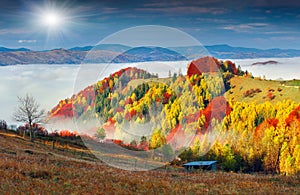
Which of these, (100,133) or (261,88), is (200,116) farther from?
(261,88)

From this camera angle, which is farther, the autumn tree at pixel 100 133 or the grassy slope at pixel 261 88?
the grassy slope at pixel 261 88

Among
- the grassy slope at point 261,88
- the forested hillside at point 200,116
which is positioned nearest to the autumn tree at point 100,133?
the forested hillside at point 200,116

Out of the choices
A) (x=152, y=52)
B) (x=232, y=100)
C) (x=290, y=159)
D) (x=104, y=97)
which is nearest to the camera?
(x=104, y=97)

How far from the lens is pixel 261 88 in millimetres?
180625

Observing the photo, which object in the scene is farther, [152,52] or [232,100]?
[232,100]

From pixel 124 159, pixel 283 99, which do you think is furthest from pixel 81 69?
pixel 283 99

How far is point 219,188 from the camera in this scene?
2402 centimetres

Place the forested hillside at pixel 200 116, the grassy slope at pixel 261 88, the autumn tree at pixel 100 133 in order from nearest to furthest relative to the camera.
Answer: the forested hillside at pixel 200 116 → the autumn tree at pixel 100 133 → the grassy slope at pixel 261 88

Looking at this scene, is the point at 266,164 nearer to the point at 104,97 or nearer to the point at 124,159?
the point at 124,159

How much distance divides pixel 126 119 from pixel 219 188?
18.7m

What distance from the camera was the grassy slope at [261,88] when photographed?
536 ft

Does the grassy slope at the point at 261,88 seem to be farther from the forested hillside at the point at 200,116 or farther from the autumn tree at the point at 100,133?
the autumn tree at the point at 100,133

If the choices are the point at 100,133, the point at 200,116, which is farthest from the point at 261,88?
the point at 100,133

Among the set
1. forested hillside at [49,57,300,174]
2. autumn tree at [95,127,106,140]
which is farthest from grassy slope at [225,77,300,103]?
autumn tree at [95,127,106,140]
